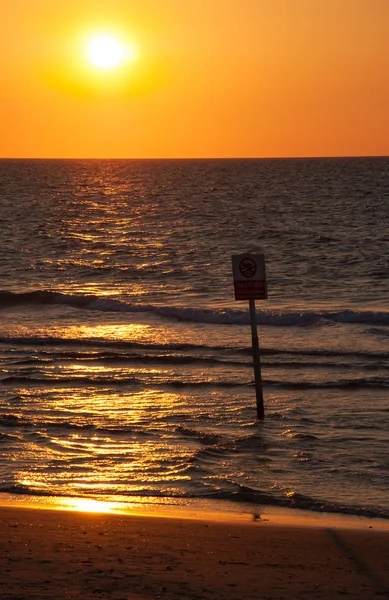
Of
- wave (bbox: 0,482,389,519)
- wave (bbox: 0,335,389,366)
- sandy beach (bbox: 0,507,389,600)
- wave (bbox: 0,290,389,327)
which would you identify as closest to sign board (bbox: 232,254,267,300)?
wave (bbox: 0,482,389,519)

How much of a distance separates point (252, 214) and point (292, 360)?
45066 mm

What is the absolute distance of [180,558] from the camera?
7270 mm

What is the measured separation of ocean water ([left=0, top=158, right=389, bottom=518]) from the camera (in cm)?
1018

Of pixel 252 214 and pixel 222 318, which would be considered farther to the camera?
pixel 252 214

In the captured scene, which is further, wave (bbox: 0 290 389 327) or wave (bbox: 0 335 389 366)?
wave (bbox: 0 290 389 327)

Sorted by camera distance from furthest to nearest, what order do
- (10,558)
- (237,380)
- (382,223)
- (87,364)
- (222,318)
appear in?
(382,223)
(222,318)
(87,364)
(237,380)
(10,558)

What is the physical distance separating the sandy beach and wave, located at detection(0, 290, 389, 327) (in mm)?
14778

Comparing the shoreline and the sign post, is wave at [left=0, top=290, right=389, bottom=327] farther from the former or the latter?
the shoreline

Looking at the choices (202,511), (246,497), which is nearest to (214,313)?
(246,497)

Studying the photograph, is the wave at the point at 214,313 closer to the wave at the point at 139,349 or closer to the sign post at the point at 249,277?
the wave at the point at 139,349

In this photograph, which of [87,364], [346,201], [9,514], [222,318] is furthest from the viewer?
[346,201]

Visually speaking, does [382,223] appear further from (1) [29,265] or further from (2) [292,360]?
(2) [292,360]

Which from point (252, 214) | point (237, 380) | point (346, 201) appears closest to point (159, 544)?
point (237, 380)

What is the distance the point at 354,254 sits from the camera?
127ft
